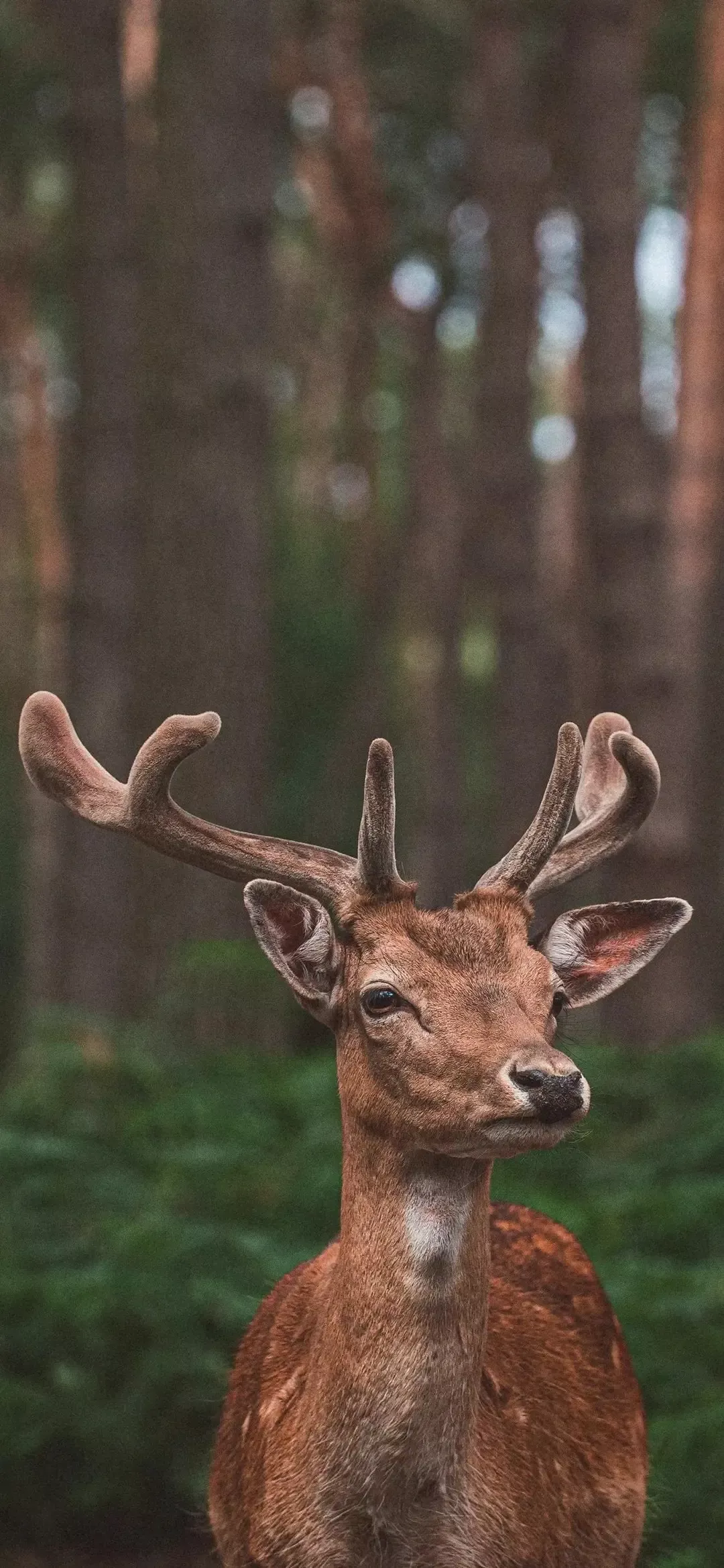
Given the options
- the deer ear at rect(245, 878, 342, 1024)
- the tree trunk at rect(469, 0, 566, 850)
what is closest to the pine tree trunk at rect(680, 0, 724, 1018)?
the tree trunk at rect(469, 0, 566, 850)

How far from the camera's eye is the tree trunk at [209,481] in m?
10.8

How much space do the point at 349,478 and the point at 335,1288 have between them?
1135 inches

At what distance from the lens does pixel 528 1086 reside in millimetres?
3957

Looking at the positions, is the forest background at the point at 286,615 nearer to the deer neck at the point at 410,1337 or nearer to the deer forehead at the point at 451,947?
the deer neck at the point at 410,1337

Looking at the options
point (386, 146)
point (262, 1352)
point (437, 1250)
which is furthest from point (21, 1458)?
point (386, 146)

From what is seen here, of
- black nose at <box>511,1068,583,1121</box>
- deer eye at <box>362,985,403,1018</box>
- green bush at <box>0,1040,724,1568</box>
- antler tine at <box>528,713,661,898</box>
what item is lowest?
green bush at <box>0,1040,724,1568</box>

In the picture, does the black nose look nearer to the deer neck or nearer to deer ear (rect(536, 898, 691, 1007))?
the deer neck

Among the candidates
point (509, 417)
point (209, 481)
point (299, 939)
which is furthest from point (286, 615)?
point (299, 939)

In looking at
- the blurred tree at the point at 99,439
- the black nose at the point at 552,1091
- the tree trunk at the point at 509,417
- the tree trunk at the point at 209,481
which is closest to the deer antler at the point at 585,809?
the black nose at the point at 552,1091

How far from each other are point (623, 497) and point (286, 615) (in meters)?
15.1

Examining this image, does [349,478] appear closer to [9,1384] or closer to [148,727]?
[148,727]

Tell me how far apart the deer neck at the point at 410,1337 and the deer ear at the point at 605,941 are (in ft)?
1.72

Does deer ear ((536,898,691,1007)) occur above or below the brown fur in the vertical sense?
above

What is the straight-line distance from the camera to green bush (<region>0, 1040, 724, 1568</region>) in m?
6.54
